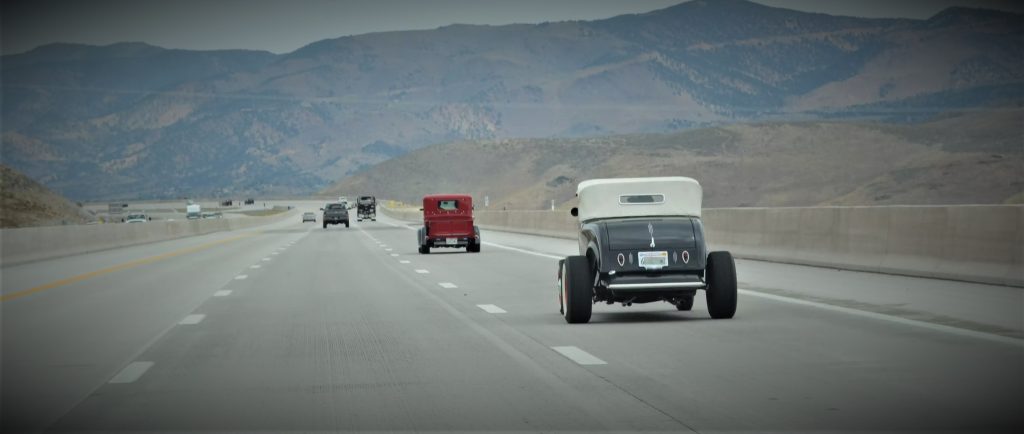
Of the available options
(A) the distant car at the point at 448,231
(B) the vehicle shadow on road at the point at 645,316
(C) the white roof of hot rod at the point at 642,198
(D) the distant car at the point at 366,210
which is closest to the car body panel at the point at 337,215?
(D) the distant car at the point at 366,210

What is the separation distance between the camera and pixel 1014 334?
11.9 metres

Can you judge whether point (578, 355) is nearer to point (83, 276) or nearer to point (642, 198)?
point (642, 198)

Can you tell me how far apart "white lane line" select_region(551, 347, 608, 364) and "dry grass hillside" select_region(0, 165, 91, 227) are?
208ft

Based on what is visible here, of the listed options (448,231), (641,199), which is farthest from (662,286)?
(448,231)

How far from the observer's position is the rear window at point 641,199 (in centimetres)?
1413

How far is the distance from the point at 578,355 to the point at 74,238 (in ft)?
94.6

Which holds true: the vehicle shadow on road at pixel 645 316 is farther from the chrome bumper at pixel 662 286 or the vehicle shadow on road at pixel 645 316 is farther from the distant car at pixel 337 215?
the distant car at pixel 337 215

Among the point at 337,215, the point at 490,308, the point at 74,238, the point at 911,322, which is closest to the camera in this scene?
the point at 911,322

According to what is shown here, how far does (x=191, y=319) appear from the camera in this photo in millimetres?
14875

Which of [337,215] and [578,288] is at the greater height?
[578,288]

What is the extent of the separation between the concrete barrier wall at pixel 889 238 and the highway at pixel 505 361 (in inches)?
23.4

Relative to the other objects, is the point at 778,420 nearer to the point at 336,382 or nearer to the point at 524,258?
the point at 336,382

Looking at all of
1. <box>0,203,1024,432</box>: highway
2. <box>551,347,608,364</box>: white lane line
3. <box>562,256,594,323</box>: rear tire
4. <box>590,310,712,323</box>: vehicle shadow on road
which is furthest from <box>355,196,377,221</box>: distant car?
<box>551,347,608,364</box>: white lane line

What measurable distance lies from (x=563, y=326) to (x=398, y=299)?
4.74 meters
